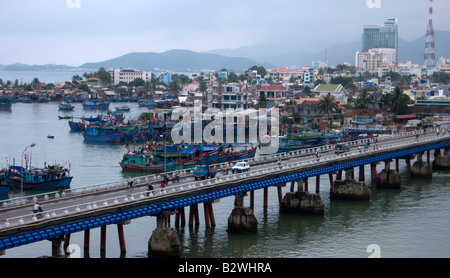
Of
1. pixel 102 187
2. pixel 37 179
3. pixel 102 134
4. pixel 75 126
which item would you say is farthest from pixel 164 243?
pixel 75 126

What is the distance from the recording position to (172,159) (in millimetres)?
86875

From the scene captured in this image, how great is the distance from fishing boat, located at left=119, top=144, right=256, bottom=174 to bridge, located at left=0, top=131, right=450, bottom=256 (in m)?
15.5

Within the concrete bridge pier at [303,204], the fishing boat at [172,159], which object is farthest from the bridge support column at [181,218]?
the fishing boat at [172,159]

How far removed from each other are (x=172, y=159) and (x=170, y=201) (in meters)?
41.7

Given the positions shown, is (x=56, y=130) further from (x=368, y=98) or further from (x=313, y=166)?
(x=313, y=166)

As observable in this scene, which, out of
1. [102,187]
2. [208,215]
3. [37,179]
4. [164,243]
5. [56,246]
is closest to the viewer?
[56,246]

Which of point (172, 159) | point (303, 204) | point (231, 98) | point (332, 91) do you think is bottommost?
point (303, 204)

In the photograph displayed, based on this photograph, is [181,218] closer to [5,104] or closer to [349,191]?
[349,191]

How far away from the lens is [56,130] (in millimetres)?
136500

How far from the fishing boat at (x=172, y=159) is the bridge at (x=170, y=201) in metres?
15.5

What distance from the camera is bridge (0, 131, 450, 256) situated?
3809 centimetres

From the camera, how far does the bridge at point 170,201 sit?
125 ft

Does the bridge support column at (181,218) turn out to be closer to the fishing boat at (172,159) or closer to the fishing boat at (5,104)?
the fishing boat at (172,159)

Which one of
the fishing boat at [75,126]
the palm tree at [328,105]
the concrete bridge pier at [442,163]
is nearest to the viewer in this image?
the concrete bridge pier at [442,163]
